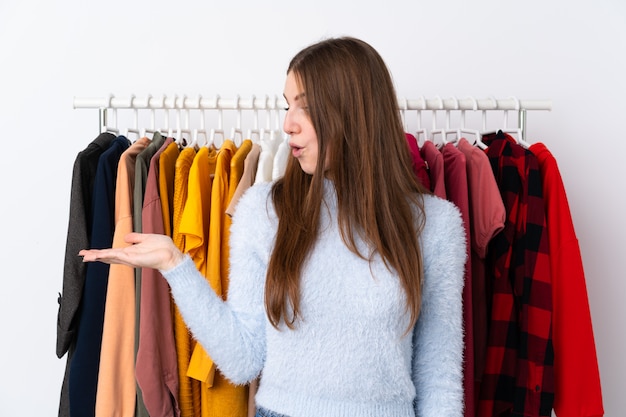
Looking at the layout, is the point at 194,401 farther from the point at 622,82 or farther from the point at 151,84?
the point at 622,82

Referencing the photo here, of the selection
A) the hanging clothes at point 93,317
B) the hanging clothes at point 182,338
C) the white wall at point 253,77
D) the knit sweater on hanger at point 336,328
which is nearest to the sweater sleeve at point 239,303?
the knit sweater on hanger at point 336,328

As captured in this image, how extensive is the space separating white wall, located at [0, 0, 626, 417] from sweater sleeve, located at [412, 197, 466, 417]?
1378mm

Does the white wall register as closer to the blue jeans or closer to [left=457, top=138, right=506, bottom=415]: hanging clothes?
[left=457, top=138, right=506, bottom=415]: hanging clothes

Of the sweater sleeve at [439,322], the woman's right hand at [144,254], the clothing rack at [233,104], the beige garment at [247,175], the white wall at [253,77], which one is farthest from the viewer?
the white wall at [253,77]

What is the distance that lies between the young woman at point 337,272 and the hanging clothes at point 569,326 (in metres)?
0.57

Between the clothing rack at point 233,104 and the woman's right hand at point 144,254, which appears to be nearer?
the woman's right hand at point 144,254

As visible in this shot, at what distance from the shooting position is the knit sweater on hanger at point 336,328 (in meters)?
1.36

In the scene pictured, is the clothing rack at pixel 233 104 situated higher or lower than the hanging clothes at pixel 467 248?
higher

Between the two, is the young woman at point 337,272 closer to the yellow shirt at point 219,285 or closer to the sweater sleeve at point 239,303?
the sweater sleeve at point 239,303

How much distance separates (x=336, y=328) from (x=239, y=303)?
219 mm

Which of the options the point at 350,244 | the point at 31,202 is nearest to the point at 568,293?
the point at 350,244

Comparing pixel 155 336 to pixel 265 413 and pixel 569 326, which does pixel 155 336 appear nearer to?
pixel 265 413

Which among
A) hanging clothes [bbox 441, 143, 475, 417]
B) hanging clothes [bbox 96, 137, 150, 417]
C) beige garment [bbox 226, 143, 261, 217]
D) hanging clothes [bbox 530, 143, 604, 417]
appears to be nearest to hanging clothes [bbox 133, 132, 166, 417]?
hanging clothes [bbox 96, 137, 150, 417]

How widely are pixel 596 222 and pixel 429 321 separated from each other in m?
1.66
